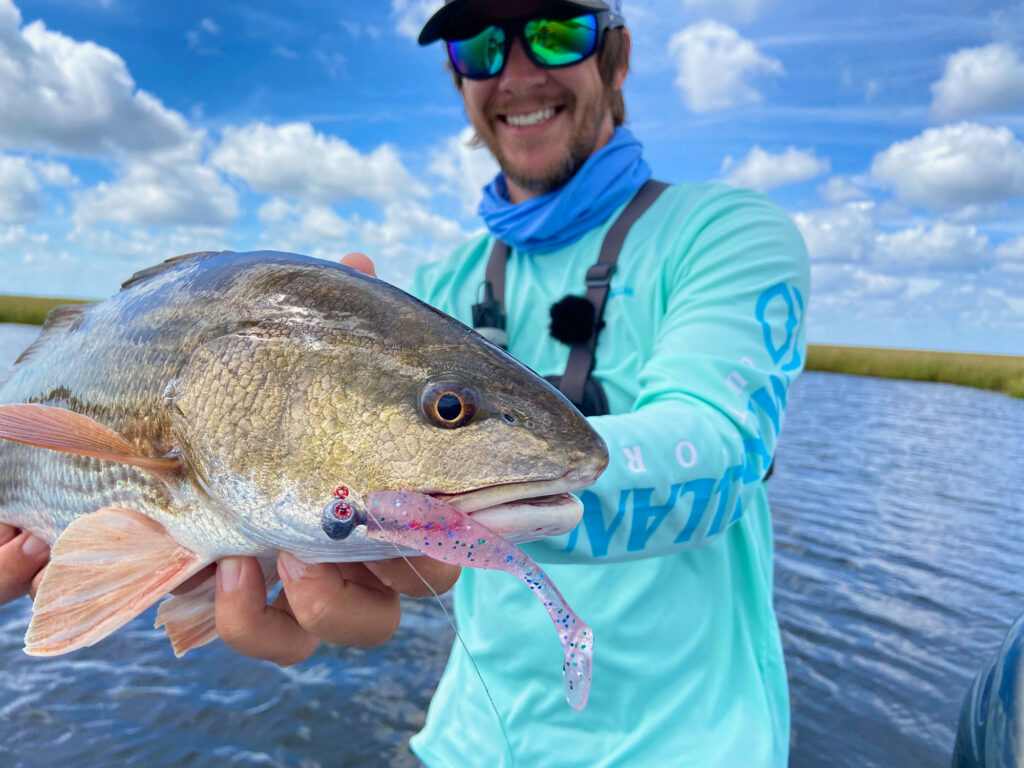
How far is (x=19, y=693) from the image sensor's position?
5648 mm

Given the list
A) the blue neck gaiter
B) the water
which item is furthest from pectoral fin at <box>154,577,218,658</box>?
the water

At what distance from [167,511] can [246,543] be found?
0.72ft

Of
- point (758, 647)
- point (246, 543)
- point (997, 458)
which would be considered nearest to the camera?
point (246, 543)

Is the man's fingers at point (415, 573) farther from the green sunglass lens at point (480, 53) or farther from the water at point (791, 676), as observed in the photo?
the water at point (791, 676)

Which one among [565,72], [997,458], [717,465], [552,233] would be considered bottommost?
[997,458]

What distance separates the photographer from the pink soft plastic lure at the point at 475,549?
3.28 ft

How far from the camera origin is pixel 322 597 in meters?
1.49

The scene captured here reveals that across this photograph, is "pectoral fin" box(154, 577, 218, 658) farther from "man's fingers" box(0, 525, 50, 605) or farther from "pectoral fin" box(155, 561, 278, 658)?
"man's fingers" box(0, 525, 50, 605)

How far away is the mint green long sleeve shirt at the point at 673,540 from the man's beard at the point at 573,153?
Answer: 363mm

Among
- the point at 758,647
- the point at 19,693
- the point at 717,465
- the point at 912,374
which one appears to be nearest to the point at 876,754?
the point at 758,647

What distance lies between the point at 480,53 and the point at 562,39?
14.7 inches

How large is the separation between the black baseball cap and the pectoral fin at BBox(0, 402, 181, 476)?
2202mm

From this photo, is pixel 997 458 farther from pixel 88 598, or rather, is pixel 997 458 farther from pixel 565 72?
pixel 88 598

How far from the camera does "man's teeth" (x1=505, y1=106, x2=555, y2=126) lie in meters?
2.93
